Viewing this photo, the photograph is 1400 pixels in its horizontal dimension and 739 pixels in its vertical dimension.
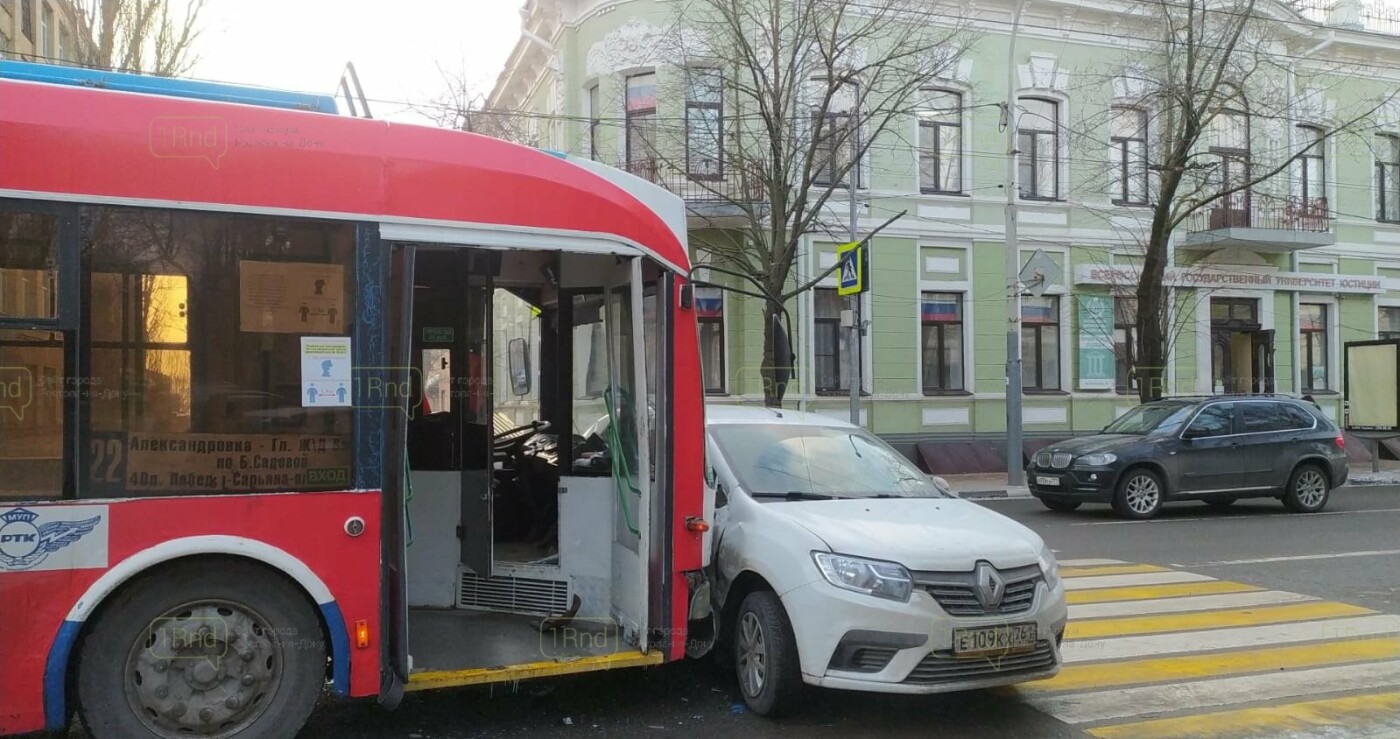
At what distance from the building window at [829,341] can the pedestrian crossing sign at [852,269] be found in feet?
14.6

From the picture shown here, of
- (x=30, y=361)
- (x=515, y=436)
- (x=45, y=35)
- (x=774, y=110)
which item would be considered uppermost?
(x=45, y=35)

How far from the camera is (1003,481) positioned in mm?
19516

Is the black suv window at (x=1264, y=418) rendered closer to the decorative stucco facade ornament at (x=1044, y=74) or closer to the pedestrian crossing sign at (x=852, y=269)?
the pedestrian crossing sign at (x=852, y=269)

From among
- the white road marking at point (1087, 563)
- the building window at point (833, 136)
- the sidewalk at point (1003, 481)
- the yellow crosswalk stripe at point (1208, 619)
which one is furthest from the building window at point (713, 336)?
the yellow crosswalk stripe at point (1208, 619)

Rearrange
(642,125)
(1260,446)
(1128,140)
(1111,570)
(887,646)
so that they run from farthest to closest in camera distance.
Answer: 1. (1128,140)
2. (642,125)
3. (1260,446)
4. (1111,570)
5. (887,646)

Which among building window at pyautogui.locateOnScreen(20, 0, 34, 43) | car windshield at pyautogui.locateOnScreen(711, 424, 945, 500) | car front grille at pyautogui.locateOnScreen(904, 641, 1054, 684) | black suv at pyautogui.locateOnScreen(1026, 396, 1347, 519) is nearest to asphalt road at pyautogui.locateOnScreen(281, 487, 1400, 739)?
car front grille at pyautogui.locateOnScreen(904, 641, 1054, 684)

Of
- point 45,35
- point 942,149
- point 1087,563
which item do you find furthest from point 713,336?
point 45,35

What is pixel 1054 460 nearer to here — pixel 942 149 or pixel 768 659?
pixel 942 149

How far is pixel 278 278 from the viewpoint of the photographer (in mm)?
4457

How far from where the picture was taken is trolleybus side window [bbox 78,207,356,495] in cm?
417

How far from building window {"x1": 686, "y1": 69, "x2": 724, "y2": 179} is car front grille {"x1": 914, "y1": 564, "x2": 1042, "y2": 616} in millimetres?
13388

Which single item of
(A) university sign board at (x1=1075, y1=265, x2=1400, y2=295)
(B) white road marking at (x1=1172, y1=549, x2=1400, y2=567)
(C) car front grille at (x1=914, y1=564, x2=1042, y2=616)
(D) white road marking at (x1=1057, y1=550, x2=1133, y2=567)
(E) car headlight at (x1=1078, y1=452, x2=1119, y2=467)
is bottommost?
(B) white road marking at (x1=1172, y1=549, x2=1400, y2=567)

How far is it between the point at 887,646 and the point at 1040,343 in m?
19.6

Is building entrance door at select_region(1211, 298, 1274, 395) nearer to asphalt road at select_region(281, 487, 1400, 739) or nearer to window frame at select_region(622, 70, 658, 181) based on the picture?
window frame at select_region(622, 70, 658, 181)
